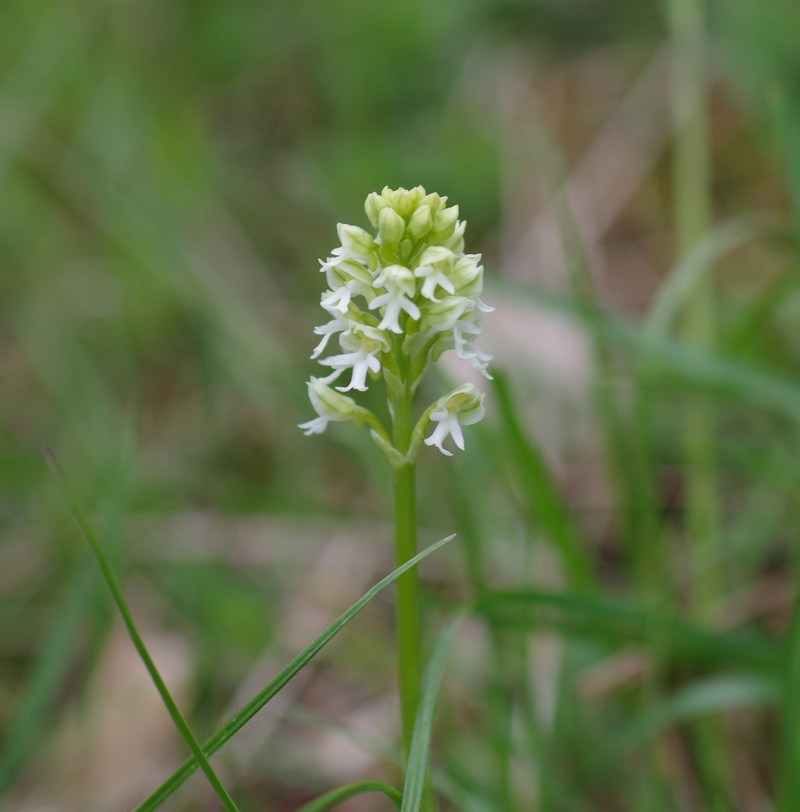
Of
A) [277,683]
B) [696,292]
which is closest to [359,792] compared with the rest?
[277,683]

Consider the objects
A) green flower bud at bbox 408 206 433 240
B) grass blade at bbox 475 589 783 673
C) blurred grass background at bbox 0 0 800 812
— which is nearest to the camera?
green flower bud at bbox 408 206 433 240

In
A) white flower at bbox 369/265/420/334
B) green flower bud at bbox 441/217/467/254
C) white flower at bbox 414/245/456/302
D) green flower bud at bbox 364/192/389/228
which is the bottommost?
white flower at bbox 369/265/420/334

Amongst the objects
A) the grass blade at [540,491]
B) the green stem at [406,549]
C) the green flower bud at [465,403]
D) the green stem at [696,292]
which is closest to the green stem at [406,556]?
the green stem at [406,549]

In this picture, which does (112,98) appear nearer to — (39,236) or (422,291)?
(39,236)

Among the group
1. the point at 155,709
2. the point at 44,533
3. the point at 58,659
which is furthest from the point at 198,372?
the point at 58,659

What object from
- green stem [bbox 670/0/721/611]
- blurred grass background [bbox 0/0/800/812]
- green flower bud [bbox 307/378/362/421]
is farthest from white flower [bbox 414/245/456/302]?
green stem [bbox 670/0/721/611]

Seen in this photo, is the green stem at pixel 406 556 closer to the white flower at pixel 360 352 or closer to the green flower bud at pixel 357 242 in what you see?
the white flower at pixel 360 352

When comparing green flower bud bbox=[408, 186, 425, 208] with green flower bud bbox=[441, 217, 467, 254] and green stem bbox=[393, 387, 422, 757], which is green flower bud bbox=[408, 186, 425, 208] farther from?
green stem bbox=[393, 387, 422, 757]
